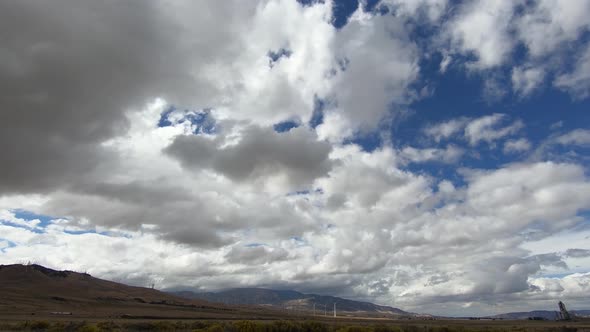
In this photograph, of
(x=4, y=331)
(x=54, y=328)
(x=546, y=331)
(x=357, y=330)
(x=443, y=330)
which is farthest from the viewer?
(x=546, y=331)

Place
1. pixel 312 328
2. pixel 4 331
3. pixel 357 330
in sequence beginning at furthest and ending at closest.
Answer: pixel 312 328, pixel 357 330, pixel 4 331

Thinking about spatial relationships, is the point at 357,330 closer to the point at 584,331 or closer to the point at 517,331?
the point at 517,331

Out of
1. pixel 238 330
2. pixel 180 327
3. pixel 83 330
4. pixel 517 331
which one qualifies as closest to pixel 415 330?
pixel 517 331

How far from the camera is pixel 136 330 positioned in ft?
234

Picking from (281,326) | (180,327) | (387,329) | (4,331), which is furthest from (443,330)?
(4,331)

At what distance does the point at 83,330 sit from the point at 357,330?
40.0m

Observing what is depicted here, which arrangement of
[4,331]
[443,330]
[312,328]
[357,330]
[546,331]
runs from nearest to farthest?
1. [4,331]
2. [357,330]
3. [312,328]
4. [443,330]
5. [546,331]

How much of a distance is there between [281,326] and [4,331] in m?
39.5

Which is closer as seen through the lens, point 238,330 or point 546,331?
point 238,330

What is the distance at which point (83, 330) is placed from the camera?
62312 millimetres

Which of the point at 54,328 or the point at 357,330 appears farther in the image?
the point at 357,330

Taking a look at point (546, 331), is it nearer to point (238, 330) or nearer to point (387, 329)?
point (387, 329)

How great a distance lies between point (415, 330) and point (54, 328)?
206ft

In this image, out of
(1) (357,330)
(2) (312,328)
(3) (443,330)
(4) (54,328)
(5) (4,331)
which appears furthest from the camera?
(3) (443,330)
